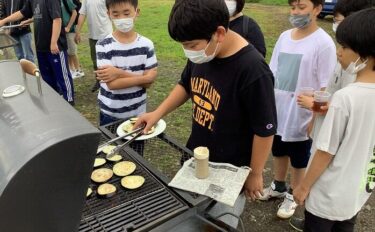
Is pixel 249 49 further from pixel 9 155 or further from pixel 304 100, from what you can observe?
pixel 9 155

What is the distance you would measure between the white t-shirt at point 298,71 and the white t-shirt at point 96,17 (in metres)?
3.48

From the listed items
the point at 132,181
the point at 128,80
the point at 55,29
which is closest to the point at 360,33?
the point at 132,181

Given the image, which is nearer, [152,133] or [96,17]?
[152,133]

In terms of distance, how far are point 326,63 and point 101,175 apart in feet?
5.44

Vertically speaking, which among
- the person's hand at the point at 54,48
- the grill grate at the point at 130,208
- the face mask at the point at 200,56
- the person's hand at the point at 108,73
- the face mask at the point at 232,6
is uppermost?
the face mask at the point at 232,6

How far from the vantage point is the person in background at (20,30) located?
16.2ft

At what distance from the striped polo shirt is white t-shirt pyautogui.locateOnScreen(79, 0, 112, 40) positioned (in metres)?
2.89

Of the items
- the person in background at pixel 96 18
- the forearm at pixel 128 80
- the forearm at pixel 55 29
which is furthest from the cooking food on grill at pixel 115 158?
the person in background at pixel 96 18

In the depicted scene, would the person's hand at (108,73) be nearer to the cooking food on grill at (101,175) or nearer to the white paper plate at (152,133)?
the white paper plate at (152,133)

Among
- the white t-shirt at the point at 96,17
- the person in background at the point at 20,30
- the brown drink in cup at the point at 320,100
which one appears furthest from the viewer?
the white t-shirt at the point at 96,17

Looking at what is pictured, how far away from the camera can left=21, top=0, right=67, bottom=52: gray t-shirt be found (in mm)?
4309

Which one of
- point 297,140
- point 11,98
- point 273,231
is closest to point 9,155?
point 11,98

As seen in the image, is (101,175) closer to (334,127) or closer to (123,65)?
(123,65)

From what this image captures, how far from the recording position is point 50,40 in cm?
448
